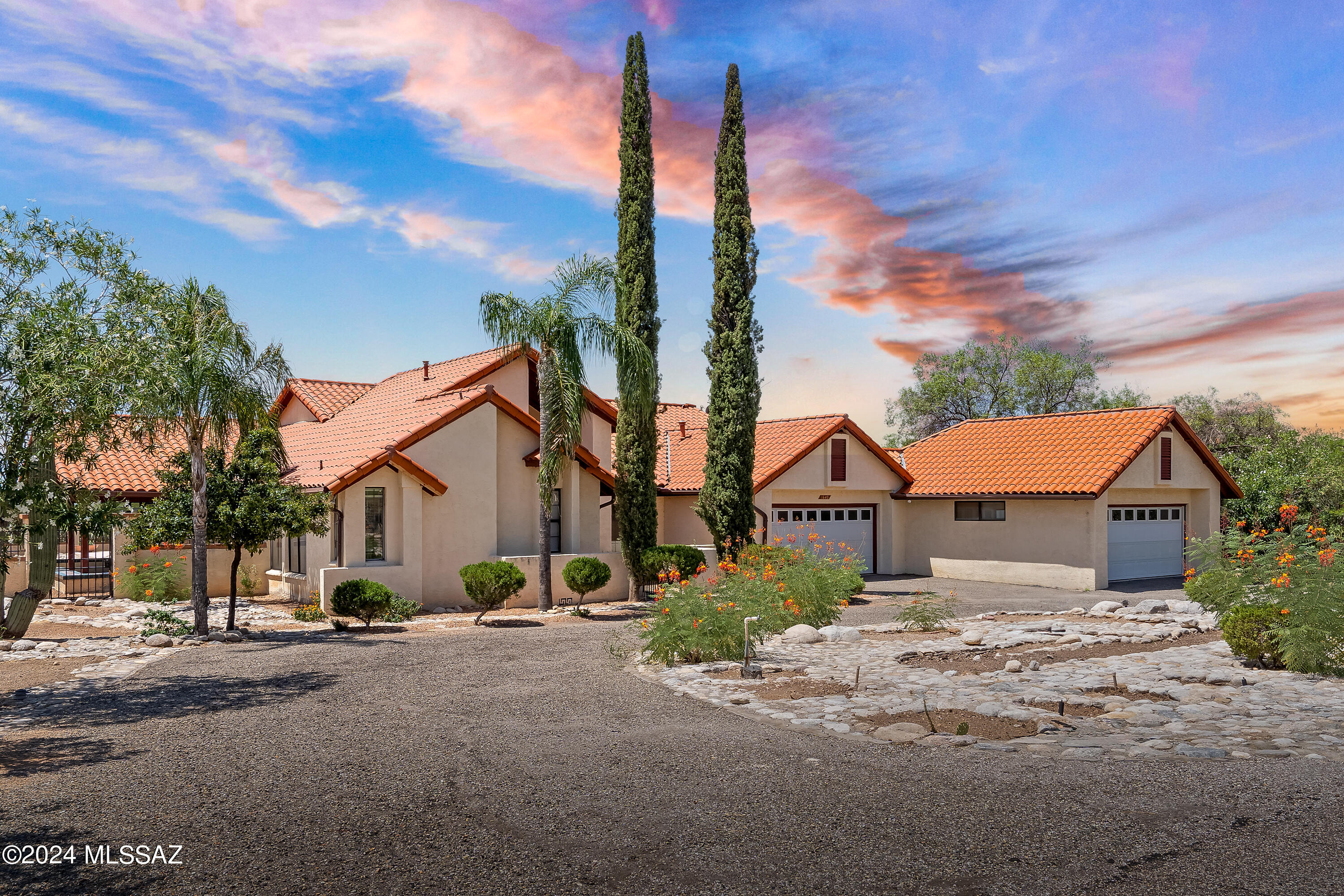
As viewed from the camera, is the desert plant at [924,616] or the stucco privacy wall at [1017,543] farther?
the stucco privacy wall at [1017,543]

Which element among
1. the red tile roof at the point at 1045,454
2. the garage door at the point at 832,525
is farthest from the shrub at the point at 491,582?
the red tile roof at the point at 1045,454

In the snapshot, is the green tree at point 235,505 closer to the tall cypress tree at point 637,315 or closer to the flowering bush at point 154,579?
the flowering bush at point 154,579

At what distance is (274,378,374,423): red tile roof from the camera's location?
94.3 feet

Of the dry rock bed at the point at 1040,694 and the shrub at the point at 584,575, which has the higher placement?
the shrub at the point at 584,575

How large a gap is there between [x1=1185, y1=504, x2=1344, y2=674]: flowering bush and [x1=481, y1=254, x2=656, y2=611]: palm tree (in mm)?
11683

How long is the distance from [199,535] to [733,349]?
12567mm

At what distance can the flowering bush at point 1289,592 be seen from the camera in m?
11.2

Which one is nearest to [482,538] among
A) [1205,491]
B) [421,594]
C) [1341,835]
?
[421,594]

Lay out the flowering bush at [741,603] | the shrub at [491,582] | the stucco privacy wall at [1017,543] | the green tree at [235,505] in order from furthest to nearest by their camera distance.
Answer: the stucco privacy wall at [1017,543] → the shrub at [491,582] → the green tree at [235,505] → the flowering bush at [741,603]

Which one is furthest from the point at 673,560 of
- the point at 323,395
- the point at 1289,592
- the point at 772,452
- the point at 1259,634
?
the point at 323,395

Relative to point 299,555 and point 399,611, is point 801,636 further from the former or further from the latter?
point 299,555

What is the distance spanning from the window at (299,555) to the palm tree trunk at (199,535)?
18.4ft

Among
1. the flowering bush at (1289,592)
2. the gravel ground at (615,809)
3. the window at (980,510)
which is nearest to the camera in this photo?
the gravel ground at (615,809)

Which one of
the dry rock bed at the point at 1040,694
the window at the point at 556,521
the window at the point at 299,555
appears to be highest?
the window at the point at 556,521
